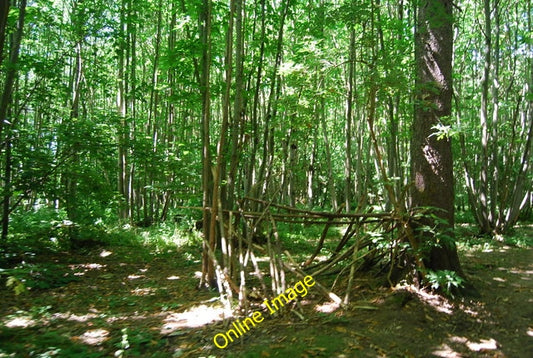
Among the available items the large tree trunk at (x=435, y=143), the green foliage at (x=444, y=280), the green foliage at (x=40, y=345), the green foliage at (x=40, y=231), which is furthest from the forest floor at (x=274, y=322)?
the green foliage at (x=40, y=231)

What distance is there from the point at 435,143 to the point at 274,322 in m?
3.06

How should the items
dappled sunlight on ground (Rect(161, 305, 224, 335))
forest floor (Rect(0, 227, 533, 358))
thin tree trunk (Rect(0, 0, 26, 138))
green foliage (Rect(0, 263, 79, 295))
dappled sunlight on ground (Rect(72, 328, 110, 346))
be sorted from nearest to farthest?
forest floor (Rect(0, 227, 533, 358)) < dappled sunlight on ground (Rect(72, 328, 110, 346)) < dappled sunlight on ground (Rect(161, 305, 224, 335)) < green foliage (Rect(0, 263, 79, 295)) < thin tree trunk (Rect(0, 0, 26, 138))

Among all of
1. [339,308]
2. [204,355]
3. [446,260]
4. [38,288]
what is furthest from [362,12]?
[38,288]

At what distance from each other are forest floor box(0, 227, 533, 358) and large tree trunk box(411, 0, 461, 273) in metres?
0.69

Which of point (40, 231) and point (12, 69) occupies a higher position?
point (12, 69)

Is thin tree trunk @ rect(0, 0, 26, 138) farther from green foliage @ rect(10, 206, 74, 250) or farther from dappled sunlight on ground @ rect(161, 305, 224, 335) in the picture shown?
dappled sunlight on ground @ rect(161, 305, 224, 335)

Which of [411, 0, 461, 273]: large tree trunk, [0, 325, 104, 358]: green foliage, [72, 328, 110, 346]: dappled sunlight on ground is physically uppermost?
[411, 0, 461, 273]: large tree trunk

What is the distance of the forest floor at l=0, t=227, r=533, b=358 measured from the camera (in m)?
3.54

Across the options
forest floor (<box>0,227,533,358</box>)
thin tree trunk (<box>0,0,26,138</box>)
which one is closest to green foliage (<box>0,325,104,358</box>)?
forest floor (<box>0,227,533,358</box>)

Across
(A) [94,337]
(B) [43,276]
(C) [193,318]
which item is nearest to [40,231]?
(B) [43,276]

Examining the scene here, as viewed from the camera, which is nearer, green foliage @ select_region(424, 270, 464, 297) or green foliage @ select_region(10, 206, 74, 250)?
green foliage @ select_region(424, 270, 464, 297)

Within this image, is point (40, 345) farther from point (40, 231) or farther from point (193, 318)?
point (40, 231)

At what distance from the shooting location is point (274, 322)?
13.8 ft

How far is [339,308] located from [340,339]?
77 cm
